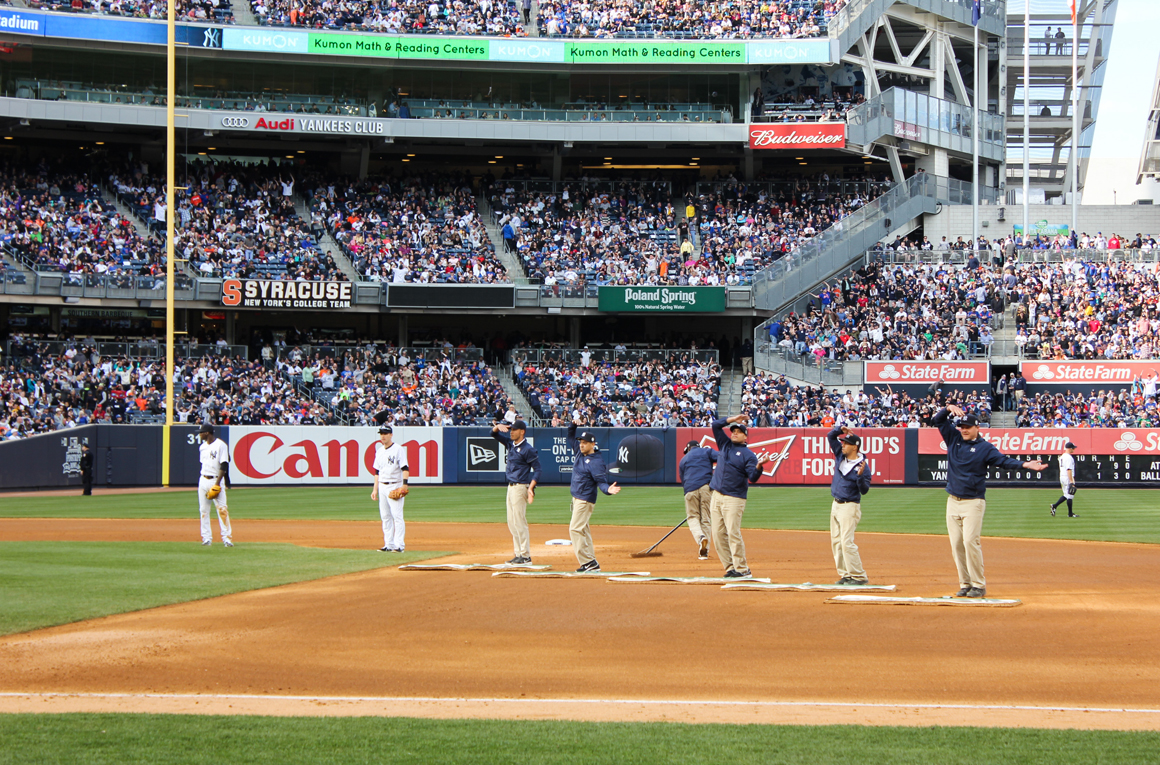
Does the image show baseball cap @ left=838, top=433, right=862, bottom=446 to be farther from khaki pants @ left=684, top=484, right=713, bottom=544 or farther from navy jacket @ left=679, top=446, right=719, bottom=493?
khaki pants @ left=684, top=484, right=713, bottom=544

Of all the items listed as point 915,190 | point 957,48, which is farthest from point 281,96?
point 957,48

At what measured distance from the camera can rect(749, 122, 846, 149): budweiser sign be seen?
51.2 m

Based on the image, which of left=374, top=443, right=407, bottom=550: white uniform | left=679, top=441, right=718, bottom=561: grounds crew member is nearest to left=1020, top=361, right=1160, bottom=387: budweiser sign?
left=679, top=441, right=718, bottom=561: grounds crew member

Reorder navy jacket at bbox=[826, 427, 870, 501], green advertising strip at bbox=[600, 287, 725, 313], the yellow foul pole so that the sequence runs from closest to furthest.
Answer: navy jacket at bbox=[826, 427, 870, 501] → the yellow foul pole → green advertising strip at bbox=[600, 287, 725, 313]

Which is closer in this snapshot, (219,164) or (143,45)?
(143,45)

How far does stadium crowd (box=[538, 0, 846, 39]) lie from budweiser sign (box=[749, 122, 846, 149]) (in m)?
4.95

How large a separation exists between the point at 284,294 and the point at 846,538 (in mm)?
35850

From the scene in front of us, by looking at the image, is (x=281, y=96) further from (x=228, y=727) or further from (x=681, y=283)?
(x=228, y=727)

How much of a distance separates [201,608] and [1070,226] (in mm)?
52427

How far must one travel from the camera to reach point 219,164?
52219 mm

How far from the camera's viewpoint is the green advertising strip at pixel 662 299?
48156 mm

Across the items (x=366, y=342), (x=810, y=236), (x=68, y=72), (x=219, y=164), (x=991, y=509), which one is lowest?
(x=991, y=509)

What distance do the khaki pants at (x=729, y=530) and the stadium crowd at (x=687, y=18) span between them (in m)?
41.3

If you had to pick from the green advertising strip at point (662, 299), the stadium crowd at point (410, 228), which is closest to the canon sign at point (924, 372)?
the green advertising strip at point (662, 299)
